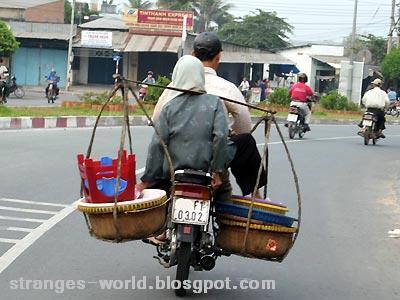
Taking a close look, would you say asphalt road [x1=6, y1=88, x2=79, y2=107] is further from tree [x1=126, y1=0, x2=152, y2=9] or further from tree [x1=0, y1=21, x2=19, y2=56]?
tree [x1=126, y1=0, x2=152, y2=9]

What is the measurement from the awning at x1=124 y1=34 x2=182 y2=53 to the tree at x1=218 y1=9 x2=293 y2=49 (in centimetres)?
1803

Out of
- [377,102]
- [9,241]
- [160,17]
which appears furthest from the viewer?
[160,17]

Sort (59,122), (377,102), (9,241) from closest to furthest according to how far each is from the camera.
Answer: (9,241) < (377,102) < (59,122)

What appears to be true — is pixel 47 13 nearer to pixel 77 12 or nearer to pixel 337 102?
pixel 77 12

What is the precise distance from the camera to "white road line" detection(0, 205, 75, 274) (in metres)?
6.71

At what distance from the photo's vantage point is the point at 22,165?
13008 mm

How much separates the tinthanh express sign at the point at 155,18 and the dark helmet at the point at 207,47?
46573 mm

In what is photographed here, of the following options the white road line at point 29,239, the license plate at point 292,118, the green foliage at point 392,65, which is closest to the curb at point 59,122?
the license plate at point 292,118

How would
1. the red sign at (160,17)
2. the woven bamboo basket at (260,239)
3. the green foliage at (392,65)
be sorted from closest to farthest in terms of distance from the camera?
the woven bamboo basket at (260,239) → the red sign at (160,17) → the green foliage at (392,65)

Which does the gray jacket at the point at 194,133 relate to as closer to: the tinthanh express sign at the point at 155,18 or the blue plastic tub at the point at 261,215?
the blue plastic tub at the point at 261,215

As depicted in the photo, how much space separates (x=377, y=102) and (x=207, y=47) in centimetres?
1540

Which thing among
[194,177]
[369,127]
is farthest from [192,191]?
[369,127]

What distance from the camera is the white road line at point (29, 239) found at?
6713 mm

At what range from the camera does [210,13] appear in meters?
74.2
